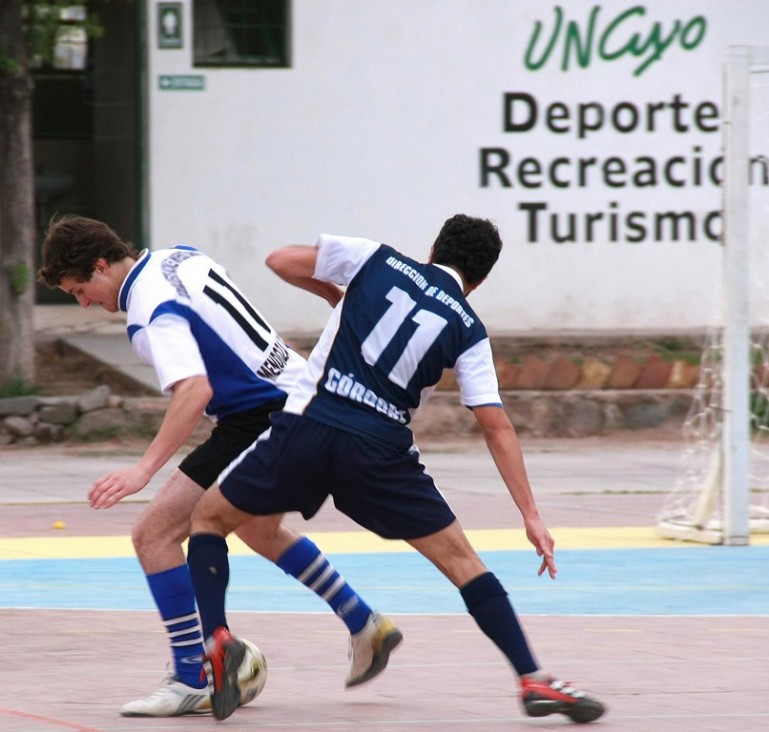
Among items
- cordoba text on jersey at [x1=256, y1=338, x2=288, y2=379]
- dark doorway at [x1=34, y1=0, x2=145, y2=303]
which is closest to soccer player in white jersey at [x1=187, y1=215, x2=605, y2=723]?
cordoba text on jersey at [x1=256, y1=338, x2=288, y2=379]

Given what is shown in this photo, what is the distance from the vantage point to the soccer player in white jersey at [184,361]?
6.02m

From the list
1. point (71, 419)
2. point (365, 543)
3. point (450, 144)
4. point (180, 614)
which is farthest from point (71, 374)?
point (180, 614)

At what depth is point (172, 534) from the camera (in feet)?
20.5

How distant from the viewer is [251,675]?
6.05m

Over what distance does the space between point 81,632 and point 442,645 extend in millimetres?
1572

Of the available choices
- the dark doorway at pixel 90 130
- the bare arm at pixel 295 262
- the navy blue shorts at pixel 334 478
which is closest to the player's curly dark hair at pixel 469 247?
the bare arm at pixel 295 262

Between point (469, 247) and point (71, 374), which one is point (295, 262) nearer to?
point (469, 247)

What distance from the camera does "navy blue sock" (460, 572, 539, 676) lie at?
233 inches

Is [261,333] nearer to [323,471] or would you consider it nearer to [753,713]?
[323,471]

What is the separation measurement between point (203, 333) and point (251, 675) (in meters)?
1.16

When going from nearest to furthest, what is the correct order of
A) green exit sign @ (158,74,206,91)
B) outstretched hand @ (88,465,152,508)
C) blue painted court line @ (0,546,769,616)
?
outstretched hand @ (88,465,152,508)
blue painted court line @ (0,546,769,616)
green exit sign @ (158,74,206,91)

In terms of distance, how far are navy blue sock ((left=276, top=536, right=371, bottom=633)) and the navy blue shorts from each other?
0.58 metres

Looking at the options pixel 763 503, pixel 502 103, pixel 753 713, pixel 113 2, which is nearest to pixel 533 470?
pixel 763 503

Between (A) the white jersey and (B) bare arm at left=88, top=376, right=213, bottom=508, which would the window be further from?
(B) bare arm at left=88, top=376, right=213, bottom=508
